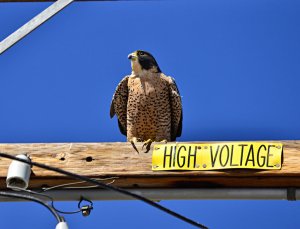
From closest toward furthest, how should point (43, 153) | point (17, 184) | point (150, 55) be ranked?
point (17, 184) < point (43, 153) < point (150, 55)

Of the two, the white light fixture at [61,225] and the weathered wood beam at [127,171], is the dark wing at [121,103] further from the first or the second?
the white light fixture at [61,225]

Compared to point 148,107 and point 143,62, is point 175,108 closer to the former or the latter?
point 148,107

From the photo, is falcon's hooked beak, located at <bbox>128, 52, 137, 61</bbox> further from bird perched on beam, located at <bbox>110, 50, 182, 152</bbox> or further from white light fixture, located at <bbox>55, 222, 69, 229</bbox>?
white light fixture, located at <bbox>55, 222, 69, 229</bbox>

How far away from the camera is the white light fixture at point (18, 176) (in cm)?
432

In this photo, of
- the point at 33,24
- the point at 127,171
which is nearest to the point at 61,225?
the point at 127,171

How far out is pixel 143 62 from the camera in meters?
8.07

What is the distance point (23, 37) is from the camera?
481 cm

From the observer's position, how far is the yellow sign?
454 cm

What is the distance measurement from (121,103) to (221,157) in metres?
3.28

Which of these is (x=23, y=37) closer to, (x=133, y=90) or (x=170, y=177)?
(x=170, y=177)

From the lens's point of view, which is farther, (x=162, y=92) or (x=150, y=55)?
(x=150, y=55)

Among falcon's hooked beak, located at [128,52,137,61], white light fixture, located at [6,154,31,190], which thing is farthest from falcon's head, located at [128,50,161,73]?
white light fixture, located at [6,154,31,190]

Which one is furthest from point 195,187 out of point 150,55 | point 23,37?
point 150,55

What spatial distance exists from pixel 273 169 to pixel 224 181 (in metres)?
0.26
